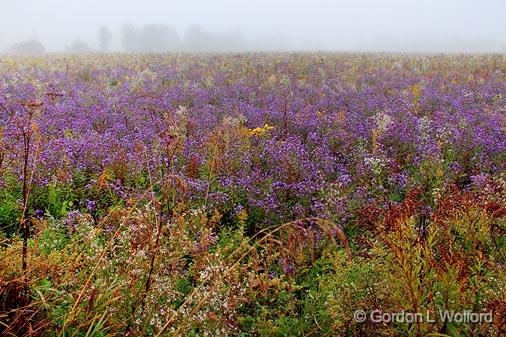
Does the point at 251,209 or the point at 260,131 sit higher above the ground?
the point at 260,131

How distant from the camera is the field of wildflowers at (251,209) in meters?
2.77

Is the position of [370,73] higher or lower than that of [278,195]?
higher

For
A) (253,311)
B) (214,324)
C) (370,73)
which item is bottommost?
(253,311)

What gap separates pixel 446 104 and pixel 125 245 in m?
9.78

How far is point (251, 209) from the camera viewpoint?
17.4 ft

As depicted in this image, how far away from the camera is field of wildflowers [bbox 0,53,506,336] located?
2.77m

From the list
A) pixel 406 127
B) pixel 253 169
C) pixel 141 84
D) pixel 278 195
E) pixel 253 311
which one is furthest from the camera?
pixel 141 84

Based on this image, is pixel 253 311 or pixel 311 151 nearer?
pixel 253 311

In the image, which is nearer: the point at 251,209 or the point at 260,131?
the point at 251,209

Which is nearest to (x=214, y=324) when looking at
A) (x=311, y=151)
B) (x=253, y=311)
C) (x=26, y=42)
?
(x=253, y=311)

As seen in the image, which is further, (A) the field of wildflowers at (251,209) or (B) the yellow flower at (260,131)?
(B) the yellow flower at (260,131)

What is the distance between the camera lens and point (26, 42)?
9862 cm

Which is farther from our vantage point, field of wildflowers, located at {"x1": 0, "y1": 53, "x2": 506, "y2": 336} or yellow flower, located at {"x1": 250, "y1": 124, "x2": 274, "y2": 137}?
yellow flower, located at {"x1": 250, "y1": 124, "x2": 274, "y2": 137}

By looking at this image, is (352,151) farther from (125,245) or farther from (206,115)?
(125,245)
